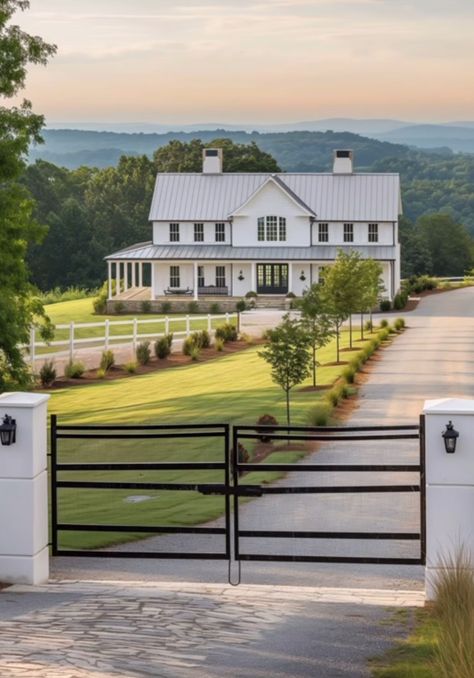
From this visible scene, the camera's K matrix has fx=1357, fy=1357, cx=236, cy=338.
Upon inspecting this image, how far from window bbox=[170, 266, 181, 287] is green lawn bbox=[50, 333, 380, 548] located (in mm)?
28239

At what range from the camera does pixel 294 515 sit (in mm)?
16750

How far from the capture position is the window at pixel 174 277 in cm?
7619

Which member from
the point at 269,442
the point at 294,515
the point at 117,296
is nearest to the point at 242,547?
the point at 294,515

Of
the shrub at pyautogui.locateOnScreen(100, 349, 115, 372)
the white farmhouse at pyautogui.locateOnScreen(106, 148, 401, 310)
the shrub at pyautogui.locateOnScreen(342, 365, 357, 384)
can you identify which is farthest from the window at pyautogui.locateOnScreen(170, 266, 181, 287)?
the shrub at pyautogui.locateOnScreen(342, 365, 357, 384)

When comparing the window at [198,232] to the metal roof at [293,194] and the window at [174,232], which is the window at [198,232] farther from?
the window at [174,232]

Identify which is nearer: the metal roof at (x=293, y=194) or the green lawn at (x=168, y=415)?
the green lawn at (x=168, y=415)

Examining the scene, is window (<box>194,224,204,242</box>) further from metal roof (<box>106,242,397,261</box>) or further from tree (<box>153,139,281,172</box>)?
tree (<box>153,139,281,172</box>)

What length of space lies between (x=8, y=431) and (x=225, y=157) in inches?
3779

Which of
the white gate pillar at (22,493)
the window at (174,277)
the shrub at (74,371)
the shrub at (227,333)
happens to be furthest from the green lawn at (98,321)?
the white gate pillar at (22,493)

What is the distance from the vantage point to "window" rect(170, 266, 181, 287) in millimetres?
76188

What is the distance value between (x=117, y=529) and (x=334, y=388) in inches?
813

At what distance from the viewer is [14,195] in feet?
80.2

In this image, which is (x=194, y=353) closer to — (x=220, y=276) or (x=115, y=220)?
(x=220, y=276)

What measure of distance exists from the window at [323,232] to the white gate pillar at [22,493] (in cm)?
6487
